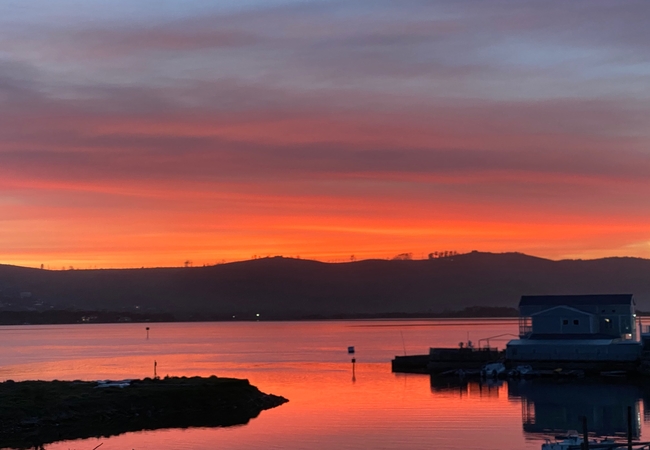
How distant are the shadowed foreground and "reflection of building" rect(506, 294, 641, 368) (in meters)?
37.0

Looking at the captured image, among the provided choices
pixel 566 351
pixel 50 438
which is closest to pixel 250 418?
pixel 50 438

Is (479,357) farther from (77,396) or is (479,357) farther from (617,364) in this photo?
(77,396)

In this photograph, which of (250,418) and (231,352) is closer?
(250,418)

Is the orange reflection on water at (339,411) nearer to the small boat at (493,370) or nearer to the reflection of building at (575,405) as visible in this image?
the reflection of building at (575,405)

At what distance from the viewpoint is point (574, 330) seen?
102m

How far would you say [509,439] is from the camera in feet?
189

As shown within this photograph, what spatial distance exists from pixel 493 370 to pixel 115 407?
47.5 m

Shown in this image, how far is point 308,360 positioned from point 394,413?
6788 centimetres

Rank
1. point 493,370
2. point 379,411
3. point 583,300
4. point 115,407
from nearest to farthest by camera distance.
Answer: point 115,407
point 379,411
point 493,370
point 583,300

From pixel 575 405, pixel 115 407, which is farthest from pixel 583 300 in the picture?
pixel 115 407

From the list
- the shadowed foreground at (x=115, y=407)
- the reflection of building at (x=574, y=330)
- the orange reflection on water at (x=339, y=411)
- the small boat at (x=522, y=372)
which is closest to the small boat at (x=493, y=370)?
the small boat at (x=522, y=372)

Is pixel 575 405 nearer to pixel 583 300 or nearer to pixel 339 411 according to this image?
pixel 339 411

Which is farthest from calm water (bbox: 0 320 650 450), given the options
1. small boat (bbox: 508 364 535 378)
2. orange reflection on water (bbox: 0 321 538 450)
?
small boat (bbox: 508 364 535 378)

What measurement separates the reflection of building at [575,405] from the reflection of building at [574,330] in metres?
5.72
